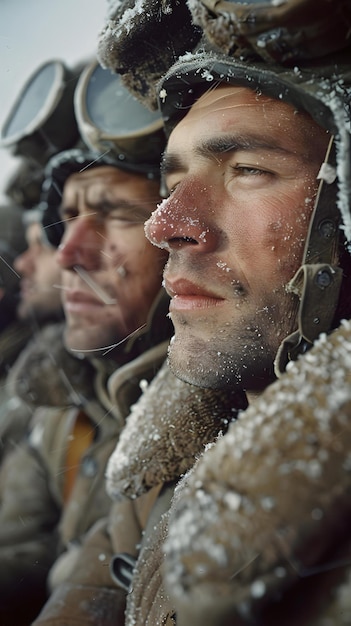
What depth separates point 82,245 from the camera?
114 centimetres

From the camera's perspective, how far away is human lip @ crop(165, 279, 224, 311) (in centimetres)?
86

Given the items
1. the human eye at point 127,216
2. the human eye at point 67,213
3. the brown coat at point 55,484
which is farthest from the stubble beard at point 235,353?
the human eye at point 67,213

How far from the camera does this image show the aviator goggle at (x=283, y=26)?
714 mm

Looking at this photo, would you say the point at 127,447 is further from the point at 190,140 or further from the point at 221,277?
the point at 190,140

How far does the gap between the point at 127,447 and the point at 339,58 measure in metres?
0.69

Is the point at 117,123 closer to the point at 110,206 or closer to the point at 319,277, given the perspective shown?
the point at 110,206

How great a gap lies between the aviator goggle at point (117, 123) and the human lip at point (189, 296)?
23 cm

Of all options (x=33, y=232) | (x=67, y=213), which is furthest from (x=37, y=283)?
(x=67, y=213)

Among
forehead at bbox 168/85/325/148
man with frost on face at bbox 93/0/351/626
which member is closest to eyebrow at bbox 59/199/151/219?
man with frost on face at bbox 93/0/351/626

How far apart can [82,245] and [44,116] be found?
0.57 meters

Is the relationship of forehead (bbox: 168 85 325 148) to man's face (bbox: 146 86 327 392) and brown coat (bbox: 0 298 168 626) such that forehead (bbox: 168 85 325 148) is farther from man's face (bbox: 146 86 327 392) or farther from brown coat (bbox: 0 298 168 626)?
brown coat (bbox: 0 298 168 626)

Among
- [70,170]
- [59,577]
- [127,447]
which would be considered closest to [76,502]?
[59,577]

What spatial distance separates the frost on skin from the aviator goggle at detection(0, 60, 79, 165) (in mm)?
929

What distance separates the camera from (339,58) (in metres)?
0.78
